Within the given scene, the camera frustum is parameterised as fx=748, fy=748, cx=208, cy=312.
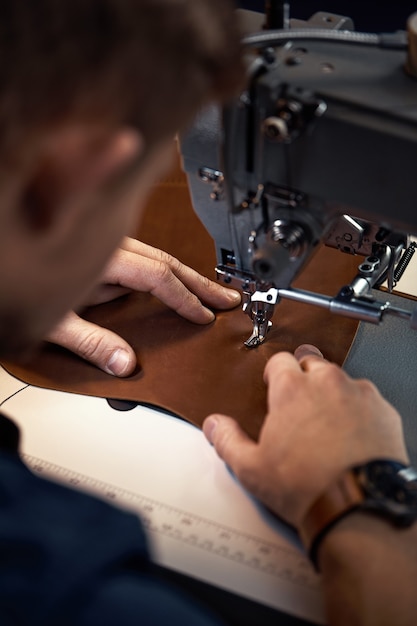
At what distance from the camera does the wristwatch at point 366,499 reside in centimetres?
103

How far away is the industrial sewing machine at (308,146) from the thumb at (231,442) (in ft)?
0.81

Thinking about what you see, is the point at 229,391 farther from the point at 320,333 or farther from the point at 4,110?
the point at 4,110

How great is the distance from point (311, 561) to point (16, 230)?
664 millimetres

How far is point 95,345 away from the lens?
4.65ft

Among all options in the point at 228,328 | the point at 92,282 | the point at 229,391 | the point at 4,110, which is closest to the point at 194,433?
the point at 229,391

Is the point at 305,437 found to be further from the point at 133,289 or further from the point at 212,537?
the point at 133,289

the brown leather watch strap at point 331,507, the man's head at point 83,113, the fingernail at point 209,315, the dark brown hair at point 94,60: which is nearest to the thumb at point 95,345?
the fingernail at point 209,315

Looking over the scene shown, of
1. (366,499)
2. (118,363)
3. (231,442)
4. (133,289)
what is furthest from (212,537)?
(133,289)

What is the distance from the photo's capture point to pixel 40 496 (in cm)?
92

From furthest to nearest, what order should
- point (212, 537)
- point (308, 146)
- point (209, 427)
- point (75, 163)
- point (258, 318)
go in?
1. point (258, 318)
2. point (209, 427)
3. point (212, 537)
4. point (308, 146)
5. point (75, 163)

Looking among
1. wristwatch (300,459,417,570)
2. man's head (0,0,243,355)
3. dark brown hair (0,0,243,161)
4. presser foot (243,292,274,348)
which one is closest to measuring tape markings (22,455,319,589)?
wristwatch (300,459,417,570)

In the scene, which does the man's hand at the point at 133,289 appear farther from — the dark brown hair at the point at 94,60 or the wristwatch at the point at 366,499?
the dark brown hair at the point at 94,60

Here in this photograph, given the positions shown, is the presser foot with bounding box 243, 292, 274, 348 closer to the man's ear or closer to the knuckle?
the knuckle

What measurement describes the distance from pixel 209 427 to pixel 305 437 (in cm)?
20
